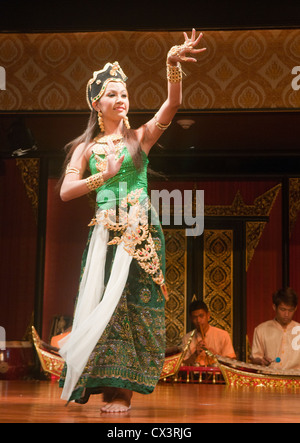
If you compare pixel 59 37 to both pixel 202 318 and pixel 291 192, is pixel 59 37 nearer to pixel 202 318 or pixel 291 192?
pixel 202 318

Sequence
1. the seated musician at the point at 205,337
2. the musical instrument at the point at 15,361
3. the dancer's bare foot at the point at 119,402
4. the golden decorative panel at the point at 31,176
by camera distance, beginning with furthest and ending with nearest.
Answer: the golden decorative panel at the point at 31,176, the musical instrument at the point at 15,361, the seated musician at the point at 205,337, the dancer's bare foot at the point at 119,402

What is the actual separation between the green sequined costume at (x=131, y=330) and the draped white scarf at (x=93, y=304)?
3 cm

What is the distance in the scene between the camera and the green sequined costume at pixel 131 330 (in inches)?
89.6

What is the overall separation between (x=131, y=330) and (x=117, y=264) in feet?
0.73

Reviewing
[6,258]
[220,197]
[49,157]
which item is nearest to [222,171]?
[220,197]

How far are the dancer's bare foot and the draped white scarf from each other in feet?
0.43

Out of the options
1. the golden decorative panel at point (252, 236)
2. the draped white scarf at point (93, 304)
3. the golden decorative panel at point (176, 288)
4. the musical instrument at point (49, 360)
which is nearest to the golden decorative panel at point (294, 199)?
the golden decorative panel at point (252, 236)

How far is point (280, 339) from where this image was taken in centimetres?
521

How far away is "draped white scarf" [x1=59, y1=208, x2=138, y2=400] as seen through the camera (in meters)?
2.28

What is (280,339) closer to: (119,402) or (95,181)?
(119,402)

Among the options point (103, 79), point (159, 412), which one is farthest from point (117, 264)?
point (103, 79)

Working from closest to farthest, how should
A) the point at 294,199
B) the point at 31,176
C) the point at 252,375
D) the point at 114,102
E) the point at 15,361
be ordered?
1. the point at 114,102
2. the point at 252,375
3. the point at 15,361
4. the point at 31,176
5. the point at 294,199

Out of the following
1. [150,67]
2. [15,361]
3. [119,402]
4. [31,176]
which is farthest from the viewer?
[31,176]

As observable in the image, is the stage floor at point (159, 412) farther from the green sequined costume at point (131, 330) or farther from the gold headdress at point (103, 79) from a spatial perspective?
the gold headdress at point (103, 79)
